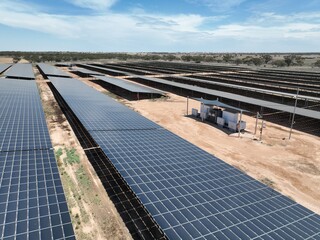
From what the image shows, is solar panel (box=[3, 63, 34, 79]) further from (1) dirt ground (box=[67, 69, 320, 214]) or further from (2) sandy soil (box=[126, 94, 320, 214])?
(2) sandy soil (box=[126, 94, 320, 214])

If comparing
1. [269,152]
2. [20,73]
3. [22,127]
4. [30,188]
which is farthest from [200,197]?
[20,73]

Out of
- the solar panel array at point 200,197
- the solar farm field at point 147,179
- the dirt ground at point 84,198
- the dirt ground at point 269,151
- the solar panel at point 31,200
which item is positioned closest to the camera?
the solar panel at point 31,200

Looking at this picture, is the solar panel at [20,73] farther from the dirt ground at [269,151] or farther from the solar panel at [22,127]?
the dirt ground at [269,151]

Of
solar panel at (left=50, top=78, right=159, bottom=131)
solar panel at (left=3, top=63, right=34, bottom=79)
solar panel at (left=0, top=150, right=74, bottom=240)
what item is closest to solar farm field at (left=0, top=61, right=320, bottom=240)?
solar panel at (left=0, top=150, right=74, bottom=240)

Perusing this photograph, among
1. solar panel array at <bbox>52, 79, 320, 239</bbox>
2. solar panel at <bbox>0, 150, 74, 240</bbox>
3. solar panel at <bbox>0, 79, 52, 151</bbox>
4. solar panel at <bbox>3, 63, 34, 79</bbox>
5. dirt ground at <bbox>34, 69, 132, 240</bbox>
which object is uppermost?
solar panel at <bbox>3, 63, 34, 79</bbox>

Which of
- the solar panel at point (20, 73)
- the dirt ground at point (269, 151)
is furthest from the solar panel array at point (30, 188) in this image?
the solar panel at point (20, 73)

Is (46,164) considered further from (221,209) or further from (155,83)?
(155,83)
